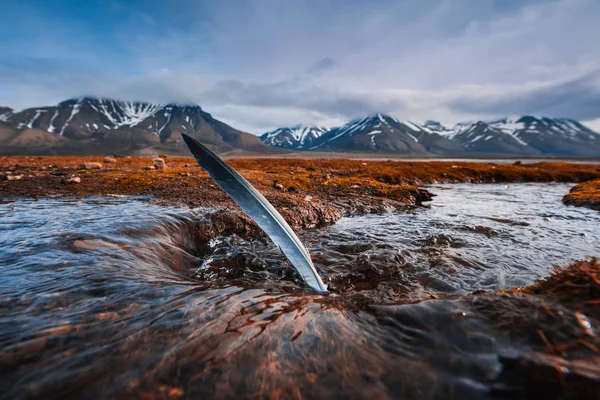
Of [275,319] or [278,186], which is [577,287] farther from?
[278,186]

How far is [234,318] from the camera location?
10.4ft

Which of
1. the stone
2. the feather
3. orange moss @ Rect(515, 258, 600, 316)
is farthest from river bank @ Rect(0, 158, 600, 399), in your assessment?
the stone

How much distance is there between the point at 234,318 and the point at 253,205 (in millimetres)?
1787

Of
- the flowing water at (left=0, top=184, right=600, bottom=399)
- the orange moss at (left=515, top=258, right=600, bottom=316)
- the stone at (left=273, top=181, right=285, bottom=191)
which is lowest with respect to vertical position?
the flowing water at (left=0, top=184, right=600, bottom=399)

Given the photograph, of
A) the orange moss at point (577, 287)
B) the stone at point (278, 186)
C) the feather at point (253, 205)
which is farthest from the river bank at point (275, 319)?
the stone at point (278, 186)

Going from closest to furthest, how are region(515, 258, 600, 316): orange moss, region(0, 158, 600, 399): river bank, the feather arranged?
region(0, 158, 600, 399): river bank
region(515, 258, 600, 316): orange moss
the feather

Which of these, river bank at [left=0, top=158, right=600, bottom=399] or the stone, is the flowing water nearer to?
river bank at [left=0, top=158, right=600, bottom=399]

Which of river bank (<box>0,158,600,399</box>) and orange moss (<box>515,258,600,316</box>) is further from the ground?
orange moss (<box>515,258,600,316</box>)

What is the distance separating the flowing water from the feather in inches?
24.4

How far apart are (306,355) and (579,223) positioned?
1343 centimetres

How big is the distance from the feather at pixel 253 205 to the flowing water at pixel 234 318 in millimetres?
620

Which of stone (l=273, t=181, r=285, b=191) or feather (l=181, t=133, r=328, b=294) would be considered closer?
feather (l=181, t=133, r=328, b=294)

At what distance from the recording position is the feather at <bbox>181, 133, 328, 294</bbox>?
4.29 metres

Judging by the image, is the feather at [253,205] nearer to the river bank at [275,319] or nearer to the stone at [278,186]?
the river bank at [275,319]
